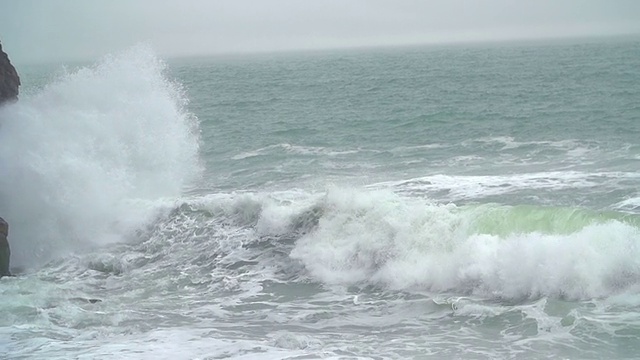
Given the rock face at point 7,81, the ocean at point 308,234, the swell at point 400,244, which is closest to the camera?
the ocean at point 308,234

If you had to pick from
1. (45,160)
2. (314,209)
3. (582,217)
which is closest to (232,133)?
(45,160)

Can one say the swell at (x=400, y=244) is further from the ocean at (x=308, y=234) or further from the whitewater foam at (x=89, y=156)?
the whitewater foam at (x=89, y=156)

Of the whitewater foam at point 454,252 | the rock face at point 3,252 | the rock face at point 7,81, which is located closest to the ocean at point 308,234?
the whitewater foam at point 454,252

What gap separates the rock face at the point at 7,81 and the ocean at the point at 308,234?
31cm

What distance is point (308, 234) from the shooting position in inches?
528

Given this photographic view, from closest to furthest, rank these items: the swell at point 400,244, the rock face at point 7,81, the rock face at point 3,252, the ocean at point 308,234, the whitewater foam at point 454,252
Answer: the ocean at point 308,234, the whitewater foam at point 454,252, the swell at point 400,244, the rock face at point 3,252, the rock face at point 7,81

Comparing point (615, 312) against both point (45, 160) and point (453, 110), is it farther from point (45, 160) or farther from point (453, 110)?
point (453, 110)

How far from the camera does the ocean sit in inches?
359

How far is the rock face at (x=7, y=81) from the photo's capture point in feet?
50.1

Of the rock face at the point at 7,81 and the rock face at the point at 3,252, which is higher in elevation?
the rock face at the point at 7,81

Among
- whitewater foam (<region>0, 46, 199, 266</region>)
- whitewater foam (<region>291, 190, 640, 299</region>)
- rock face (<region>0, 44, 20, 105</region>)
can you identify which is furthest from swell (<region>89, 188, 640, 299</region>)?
rock face (<region>0, 44, 20, 105</region>)

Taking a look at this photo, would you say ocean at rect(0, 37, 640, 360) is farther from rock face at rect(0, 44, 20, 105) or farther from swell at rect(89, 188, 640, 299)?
rock face at rect(0, 44, 20, 105)

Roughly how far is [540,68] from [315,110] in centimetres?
2218

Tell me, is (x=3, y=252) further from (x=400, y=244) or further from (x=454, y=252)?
(x=454, y=252)
